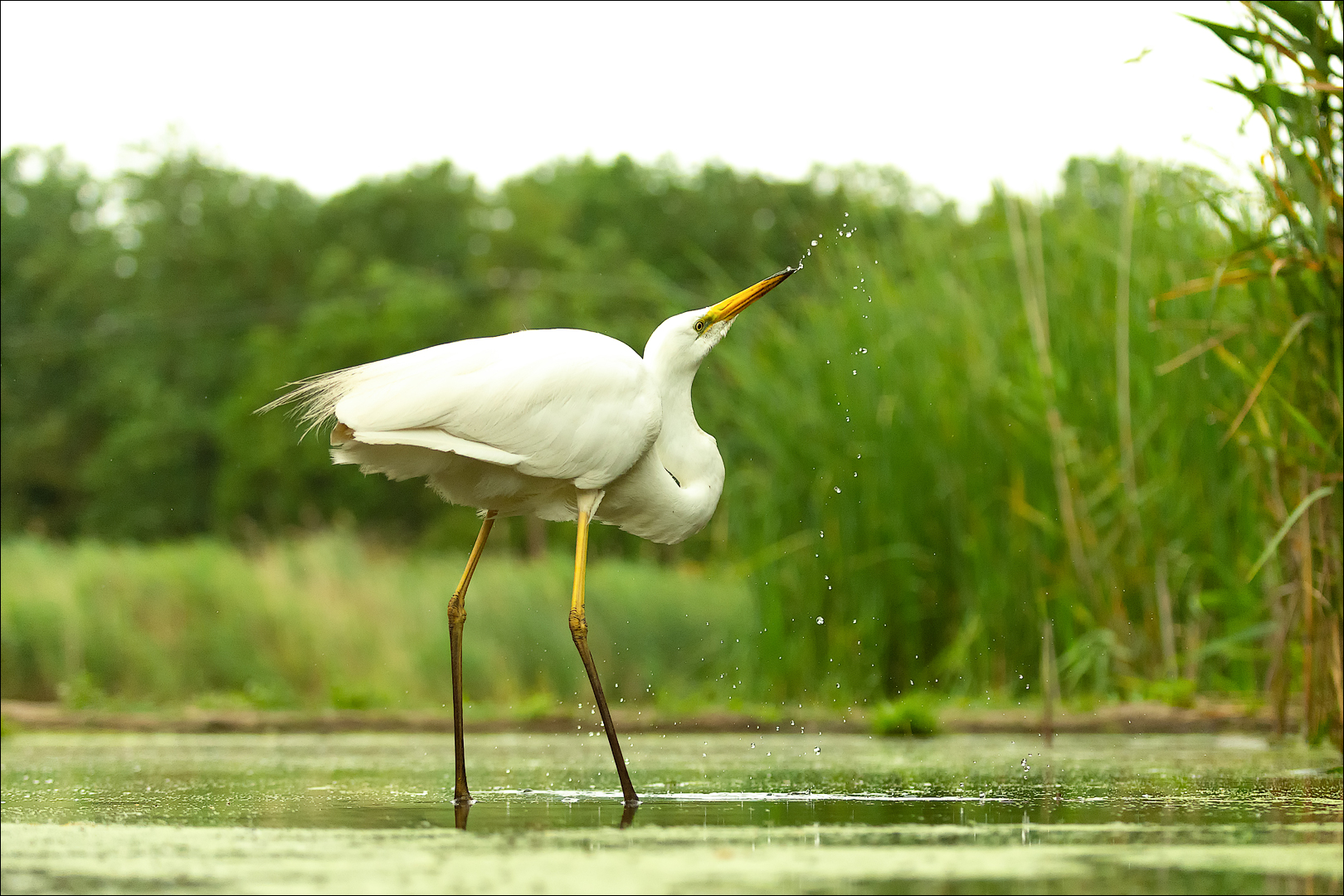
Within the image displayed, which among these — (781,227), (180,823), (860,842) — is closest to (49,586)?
(180,823)

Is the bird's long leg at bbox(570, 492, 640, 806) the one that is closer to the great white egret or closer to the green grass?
the great white egret

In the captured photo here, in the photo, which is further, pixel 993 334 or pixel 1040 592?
pixel 993 334

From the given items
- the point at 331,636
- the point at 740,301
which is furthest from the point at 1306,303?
the point at 331,636

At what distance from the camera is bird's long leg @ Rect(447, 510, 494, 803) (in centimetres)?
434

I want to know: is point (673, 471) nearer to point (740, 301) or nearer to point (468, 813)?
point (740, 301)

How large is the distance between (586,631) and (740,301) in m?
1.17

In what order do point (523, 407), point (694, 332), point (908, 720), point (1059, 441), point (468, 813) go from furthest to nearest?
point (1059, 441), point (908, 720), point (694, 332), point (523, 407), point (468, 813)

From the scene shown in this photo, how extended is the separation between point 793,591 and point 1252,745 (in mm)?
2805

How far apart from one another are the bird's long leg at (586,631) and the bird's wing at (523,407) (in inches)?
4.6

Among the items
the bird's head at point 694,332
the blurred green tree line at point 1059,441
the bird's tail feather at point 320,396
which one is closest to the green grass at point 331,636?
the blurred green tree line at point 1059,441

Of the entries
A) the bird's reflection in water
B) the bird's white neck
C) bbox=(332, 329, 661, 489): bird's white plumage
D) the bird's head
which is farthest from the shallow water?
the bird's head

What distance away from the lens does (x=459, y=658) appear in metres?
4.69

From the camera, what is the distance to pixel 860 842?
10.9 feet

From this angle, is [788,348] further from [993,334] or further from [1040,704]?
[1040,704]
